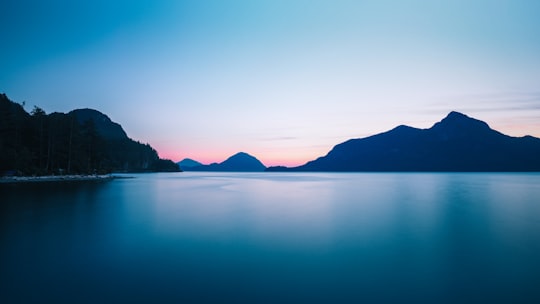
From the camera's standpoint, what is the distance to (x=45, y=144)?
58719 millimetres

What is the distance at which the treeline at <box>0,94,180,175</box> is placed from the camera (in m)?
49.3

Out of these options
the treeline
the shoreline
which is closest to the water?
the shoreline

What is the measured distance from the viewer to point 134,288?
25.0 ft

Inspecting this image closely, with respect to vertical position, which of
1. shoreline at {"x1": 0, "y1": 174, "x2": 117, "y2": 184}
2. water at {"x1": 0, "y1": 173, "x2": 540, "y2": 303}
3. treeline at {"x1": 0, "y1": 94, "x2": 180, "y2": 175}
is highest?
treeline at {"x1": 0, "y1": 94, "x2": 180, "y2": 175}

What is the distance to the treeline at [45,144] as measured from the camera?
162 ft

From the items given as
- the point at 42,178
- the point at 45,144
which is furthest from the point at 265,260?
the point at 45,144

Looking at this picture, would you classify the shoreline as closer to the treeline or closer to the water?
the treeline

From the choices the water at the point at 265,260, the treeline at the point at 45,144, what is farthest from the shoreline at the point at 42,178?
the water at the point at 265,260

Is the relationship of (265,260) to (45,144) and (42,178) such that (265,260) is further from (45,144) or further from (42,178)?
(45,144)

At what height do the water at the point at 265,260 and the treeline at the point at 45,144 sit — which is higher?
the treeline at the point at 45,144

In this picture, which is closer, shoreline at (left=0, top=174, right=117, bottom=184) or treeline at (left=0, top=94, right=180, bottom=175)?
shoreline at (left=0, top=174, right=117, bottom=184)

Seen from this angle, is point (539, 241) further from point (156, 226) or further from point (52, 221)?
point (52, 221)

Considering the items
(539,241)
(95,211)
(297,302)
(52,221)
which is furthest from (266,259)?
(95,211)

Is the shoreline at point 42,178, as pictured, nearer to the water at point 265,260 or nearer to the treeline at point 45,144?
Result: the treeline at point 45,144
